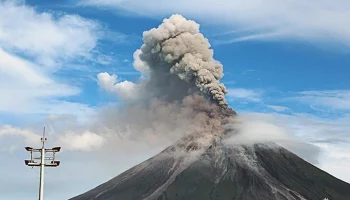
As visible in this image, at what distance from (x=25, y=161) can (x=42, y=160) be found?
104 centimetres

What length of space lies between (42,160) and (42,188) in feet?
5.54

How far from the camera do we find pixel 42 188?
3328 cm

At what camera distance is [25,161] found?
33.1m

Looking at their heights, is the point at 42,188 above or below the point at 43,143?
below

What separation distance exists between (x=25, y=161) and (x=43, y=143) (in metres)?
1.68

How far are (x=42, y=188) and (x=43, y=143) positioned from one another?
2.72m

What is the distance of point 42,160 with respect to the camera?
32938 mm

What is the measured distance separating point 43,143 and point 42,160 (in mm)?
1620

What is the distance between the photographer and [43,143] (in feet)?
112
